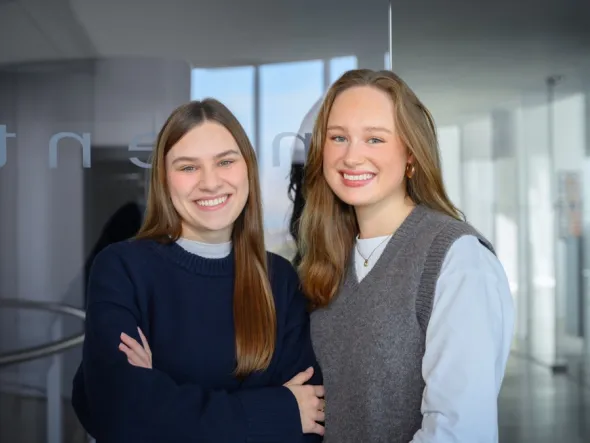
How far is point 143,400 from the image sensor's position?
5.24ft

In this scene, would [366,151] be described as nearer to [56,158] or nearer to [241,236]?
[241,236]

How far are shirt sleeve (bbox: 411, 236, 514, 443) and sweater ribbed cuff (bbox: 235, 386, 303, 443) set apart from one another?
1.13ft

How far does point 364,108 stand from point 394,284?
469 mm

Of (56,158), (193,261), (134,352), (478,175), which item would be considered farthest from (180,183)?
(478,175)

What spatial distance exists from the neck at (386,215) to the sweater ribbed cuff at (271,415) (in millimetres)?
494

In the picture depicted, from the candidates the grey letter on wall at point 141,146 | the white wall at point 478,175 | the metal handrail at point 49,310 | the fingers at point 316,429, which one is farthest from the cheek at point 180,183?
the white wall at point 478,175

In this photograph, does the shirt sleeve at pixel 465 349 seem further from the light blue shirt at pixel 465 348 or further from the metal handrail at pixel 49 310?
the metal handrail at pixel 49 310

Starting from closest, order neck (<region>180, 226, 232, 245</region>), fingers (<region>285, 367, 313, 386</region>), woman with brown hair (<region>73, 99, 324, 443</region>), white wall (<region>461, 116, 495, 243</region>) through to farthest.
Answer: woman with brown hair (<region>73, 99, 324, 443</region>), fingers (<region>285, 367, 313, 386</region>), neck (<region>180, 226, 232, 245</region>), white wall (<region>461, 116, 495, 243</region>)

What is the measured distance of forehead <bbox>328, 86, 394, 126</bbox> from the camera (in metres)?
1.81

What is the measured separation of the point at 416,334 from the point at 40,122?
187cm

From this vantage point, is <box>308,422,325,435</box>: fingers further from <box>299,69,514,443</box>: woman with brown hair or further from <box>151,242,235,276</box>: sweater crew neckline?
<box>151,242,235,276</box>: sweater crew neckline

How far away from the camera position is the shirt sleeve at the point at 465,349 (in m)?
1.51

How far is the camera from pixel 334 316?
1889 millimetres

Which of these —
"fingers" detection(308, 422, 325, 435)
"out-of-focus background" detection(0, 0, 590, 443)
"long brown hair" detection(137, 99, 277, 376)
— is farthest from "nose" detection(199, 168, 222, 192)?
"out-of-focus background" detection(0, 0, 590, 443)
